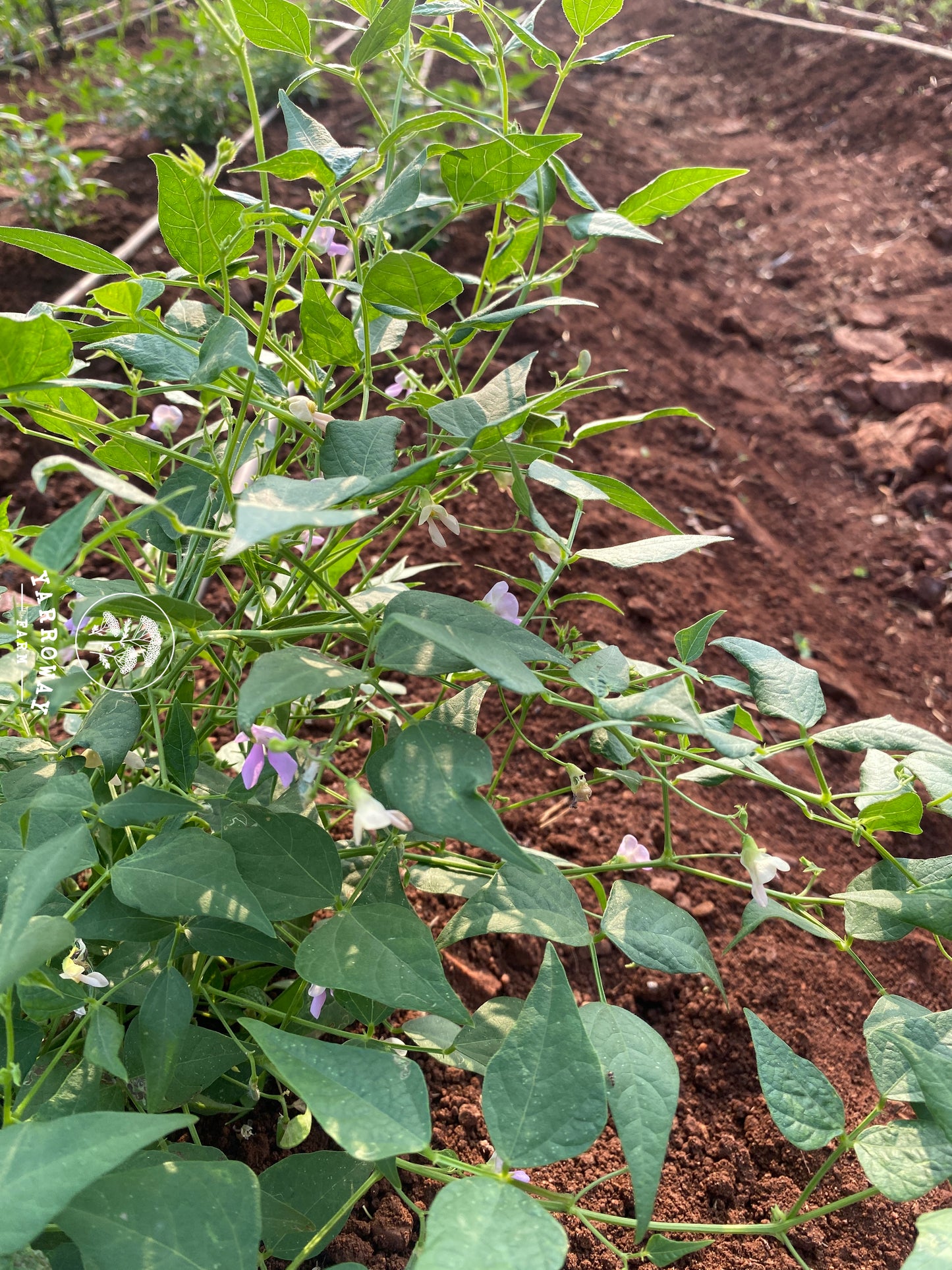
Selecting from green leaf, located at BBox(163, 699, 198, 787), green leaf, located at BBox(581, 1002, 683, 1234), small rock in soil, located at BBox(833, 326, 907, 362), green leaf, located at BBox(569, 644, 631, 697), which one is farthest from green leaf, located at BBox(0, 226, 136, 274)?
small rock in soil, located at BBox(833, 326, 907, 362)

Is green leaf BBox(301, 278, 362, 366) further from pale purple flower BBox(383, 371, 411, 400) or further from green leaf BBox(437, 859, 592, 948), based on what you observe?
green leaf BBox(437, 859, 592, 948)

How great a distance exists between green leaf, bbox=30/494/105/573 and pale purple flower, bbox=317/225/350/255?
1.30ft

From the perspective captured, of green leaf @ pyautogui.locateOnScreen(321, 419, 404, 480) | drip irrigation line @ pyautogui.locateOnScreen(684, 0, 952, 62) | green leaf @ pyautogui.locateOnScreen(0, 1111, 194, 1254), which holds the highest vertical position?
drip irrigation line @ pyautogui.locateOnScreen(684, 0, 952, 62)

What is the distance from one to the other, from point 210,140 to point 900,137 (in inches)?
115

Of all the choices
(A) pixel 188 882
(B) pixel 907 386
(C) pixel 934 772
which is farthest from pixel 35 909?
(B) pixel 907 386

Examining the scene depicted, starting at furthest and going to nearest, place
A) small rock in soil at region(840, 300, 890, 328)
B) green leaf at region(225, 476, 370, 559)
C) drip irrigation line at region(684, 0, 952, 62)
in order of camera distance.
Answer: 1. drip irrigation line at region(684, 0, 952, 62)
2. small rock in soil at region(840, 300, 890, 328)
3. green leaf at region(225, 476, 370, 559)

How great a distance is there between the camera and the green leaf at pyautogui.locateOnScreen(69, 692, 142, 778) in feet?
2.08

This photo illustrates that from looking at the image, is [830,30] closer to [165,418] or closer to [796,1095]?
[165,418]

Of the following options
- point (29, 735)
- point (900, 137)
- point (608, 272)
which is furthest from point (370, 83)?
point (29, 735)

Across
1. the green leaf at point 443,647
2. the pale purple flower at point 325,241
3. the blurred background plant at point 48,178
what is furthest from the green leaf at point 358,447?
the blurred background plant at point 48,178

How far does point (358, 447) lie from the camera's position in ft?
2.16

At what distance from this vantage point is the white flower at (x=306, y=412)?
2.33 ft

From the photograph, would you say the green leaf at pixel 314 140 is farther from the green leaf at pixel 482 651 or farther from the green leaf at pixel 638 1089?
the green leaf at pixel 638 1089

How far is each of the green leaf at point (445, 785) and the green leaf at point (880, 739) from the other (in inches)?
11.7
